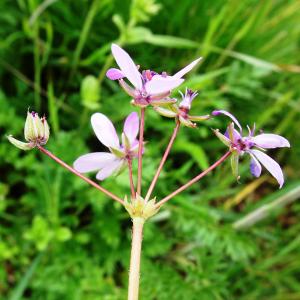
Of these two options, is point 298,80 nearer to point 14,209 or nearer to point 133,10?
point 133,10

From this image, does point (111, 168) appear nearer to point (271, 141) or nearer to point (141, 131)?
point (141, 131)

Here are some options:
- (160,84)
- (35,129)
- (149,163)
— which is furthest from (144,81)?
(149,163)

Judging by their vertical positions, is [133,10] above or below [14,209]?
above

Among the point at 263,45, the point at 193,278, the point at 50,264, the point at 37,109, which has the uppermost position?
the point at 263,45

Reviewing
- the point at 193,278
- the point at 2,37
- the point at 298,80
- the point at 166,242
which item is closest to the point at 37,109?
the point at 2,37

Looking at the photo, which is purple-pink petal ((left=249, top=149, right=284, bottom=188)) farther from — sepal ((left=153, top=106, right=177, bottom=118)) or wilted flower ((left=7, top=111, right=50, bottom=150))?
wilted flower ((left=7, top=111, right=50, bottom=150))

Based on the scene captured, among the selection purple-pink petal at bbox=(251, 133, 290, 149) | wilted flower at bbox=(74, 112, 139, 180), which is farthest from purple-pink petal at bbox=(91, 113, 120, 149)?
purple-pink petal at bbox=(251, 133, 290, 149)
